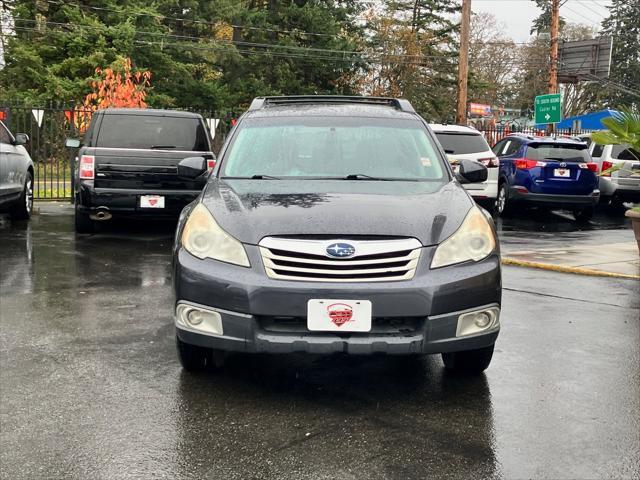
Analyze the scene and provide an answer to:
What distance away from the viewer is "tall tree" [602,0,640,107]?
214 feet

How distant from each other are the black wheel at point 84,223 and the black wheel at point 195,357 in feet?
22.5

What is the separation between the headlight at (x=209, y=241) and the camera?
414cm

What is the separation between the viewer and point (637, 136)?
358 inches

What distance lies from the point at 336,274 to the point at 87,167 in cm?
723

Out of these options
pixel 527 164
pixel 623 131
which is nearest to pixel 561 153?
pixel 527 164

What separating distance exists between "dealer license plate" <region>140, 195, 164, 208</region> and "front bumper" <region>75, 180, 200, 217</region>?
0.14 feet

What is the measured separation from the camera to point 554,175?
1545 centimetres

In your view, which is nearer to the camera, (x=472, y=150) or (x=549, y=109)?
(x=472, y=150)

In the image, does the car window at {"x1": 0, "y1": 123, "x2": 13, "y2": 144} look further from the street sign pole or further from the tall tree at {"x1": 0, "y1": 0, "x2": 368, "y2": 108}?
the tall tree at {"x1": 0, "y1": 0, "x2": 368, "y2": 108}

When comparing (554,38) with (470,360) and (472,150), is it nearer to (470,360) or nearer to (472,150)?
(472,150)

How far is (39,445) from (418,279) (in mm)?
2015

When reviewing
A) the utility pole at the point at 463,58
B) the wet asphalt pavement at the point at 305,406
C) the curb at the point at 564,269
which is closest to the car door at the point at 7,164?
the wet asphalt pavement at the point at 305,406


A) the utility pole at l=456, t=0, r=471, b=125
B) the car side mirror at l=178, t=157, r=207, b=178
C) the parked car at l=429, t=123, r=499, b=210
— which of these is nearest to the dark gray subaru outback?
the car side mirror at l=178, t=157, r=207, b=178

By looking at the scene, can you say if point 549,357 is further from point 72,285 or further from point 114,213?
point 114,213
